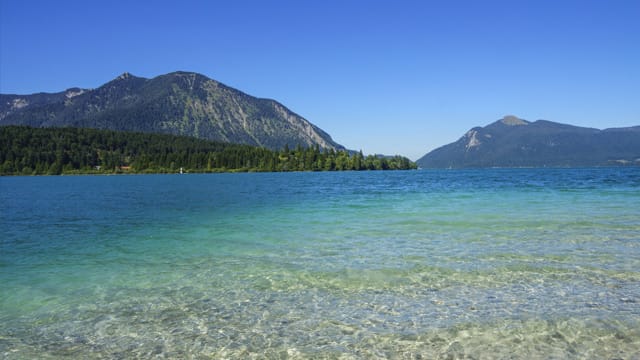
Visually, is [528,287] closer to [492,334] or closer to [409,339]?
[492,334]

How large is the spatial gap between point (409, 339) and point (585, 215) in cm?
2725

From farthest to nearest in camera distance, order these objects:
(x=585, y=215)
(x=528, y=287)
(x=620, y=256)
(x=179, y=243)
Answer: (x=585, y=215) → (x=179, y=243) → (x=620, y=256) → (x=528, y=287)

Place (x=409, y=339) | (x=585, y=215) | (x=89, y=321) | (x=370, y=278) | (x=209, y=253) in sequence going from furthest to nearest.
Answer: (x=585, y=215)
(x=209, y=253)
(x=370, y=278)
(x=89, y=321)
(x=409, y=339)

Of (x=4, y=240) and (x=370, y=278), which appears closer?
(x=370, y=278)

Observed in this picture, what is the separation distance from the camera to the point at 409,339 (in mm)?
8922

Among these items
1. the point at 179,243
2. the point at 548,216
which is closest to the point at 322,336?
the point at 179,243

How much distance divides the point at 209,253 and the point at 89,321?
29.2 ft

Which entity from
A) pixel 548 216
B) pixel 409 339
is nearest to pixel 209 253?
pixel 409 339

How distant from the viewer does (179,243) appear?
2220cm

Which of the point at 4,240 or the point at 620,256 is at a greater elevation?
the point at 620,256

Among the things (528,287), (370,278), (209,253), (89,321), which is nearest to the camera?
(89,321)

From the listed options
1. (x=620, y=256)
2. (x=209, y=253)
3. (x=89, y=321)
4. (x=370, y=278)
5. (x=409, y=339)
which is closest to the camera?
(x=409, y=339)

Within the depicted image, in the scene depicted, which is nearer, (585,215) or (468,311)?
(468,311)

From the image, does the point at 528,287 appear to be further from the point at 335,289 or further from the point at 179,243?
the point at 179,243
